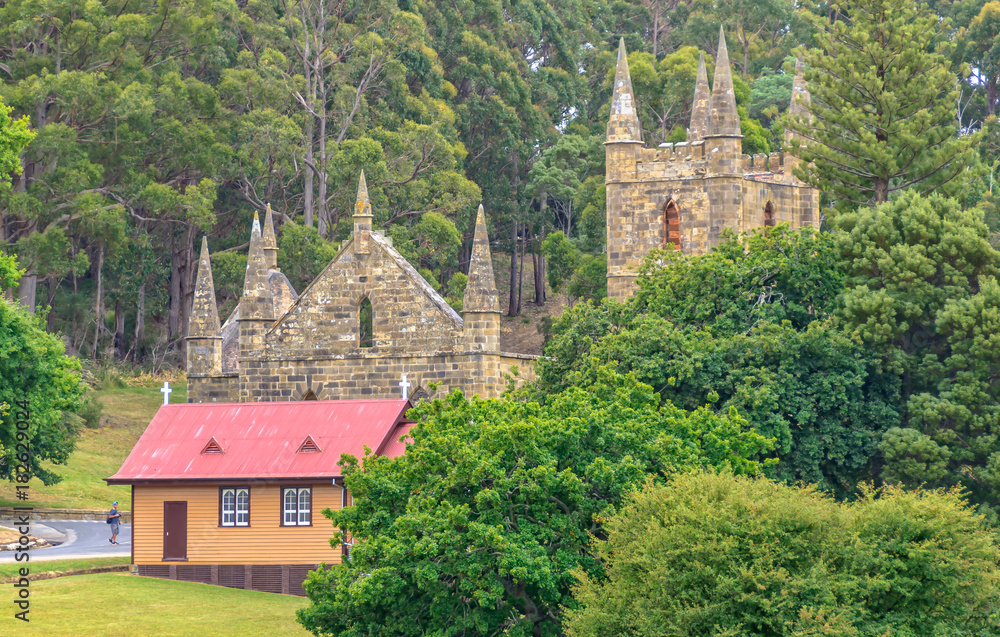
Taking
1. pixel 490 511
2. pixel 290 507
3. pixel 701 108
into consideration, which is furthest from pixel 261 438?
pixel 701 108

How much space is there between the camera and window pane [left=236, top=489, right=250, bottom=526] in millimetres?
42250

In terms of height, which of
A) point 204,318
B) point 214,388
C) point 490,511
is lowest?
point 490,511

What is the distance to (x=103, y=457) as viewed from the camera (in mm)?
64250

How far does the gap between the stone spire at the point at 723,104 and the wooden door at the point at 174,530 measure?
21.8 metres

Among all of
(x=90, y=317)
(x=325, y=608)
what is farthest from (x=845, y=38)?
(x=90, y=317)

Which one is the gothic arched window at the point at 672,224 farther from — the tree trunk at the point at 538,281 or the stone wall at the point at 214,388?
the tree trunk at the point at 538,281

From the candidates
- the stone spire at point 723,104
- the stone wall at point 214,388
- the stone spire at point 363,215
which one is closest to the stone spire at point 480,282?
the stone spire at point 363,215

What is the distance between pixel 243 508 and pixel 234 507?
0.22 meters

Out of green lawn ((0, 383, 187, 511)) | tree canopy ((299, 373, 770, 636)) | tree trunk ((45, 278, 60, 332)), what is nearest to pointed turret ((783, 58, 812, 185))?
tree canopy ((299, 373, 770, 636))

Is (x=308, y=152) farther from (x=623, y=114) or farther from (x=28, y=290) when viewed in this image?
(x=623, y=114)

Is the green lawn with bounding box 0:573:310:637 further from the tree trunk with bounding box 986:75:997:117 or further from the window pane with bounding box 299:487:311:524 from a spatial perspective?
the tree trunk with bounding box 986:75:997:117

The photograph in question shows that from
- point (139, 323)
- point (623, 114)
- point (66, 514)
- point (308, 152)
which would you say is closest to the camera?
point (66, 514)

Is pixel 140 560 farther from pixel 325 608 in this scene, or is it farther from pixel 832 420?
pixel 832 420

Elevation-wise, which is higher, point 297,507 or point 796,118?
point 796,118
